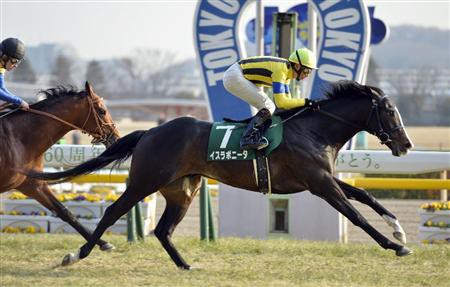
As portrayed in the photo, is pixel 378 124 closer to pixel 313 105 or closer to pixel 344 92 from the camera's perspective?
pixel 344 92

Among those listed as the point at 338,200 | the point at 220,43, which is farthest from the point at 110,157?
the point at 220,43

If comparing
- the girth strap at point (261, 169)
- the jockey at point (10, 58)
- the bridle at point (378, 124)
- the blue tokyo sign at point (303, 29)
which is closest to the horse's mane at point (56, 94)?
the jockey at point (10, 58)

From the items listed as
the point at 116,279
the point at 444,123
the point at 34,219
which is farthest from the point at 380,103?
the point at 444,123

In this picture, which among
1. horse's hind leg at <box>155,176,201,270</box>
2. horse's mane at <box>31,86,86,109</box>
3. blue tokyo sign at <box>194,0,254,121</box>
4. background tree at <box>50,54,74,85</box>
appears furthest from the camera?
background tree at <box>50,54,74,85</box>

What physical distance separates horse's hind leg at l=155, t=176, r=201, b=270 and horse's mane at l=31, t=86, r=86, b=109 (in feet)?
4.53

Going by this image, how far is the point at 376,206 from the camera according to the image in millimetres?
6816

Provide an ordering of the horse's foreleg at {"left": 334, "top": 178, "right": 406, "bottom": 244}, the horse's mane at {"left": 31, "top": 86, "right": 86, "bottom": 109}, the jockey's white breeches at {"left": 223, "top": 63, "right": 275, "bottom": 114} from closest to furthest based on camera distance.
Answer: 1. the horse's foreleg at {"left": 334, "top": 178, "right": 406, "bottom": 244}
2. the jockey's white breeches at {"left": 223, "top": 63, "right": 275, "bottom": 114}
3. the horse's mane at {"left": 31, "top": 86, "right": 86, "bottom": 109}

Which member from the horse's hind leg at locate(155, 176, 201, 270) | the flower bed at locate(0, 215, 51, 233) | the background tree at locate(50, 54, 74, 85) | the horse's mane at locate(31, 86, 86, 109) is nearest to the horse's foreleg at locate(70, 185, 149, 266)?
the horse's hind leg at locate(155, 176, 201, 270)

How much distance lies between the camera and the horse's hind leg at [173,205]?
7.10m

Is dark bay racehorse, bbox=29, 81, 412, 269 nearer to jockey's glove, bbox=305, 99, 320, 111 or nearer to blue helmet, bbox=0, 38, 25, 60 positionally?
jockey's glove, bbox=305, 99, 320, 111

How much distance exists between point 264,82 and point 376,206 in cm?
146

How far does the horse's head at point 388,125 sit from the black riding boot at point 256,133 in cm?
93

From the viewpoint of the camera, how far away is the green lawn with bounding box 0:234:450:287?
6.38 m

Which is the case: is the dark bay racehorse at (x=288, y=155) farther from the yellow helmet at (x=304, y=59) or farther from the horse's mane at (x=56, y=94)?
the horse's mane at (x=56, y=94)
